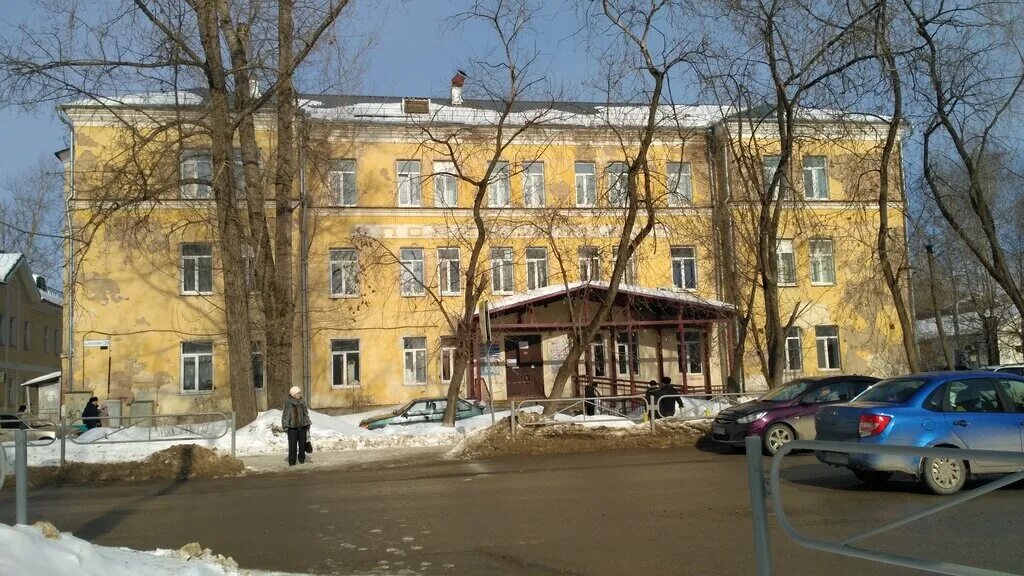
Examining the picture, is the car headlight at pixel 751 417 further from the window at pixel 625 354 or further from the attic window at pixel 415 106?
the attic window at pixel 415 106

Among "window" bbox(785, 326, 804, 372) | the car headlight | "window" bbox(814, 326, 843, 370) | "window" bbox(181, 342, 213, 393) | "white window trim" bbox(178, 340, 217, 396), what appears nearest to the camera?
the car headlight

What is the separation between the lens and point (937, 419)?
32.8ft

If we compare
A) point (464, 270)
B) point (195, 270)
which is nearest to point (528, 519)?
point (464, 270)

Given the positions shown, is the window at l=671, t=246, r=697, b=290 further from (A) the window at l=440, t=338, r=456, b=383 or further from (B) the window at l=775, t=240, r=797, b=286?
(A) the window at l=440, t=338, r=456, b=383

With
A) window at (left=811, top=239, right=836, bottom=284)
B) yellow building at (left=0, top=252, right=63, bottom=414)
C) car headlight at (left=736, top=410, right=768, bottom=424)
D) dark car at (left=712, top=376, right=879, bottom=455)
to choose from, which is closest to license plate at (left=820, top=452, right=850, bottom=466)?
dark car at (left=712, top=376, right=879, bottom=455)

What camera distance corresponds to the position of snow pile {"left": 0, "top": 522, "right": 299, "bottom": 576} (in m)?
4.69

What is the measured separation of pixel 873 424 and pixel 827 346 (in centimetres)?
2689

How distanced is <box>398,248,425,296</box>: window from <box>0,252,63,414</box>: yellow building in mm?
22265

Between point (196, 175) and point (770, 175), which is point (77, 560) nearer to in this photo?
point (196, 175)

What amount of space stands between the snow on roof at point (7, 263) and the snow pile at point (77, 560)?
45203mm

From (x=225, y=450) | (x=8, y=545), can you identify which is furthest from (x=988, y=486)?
(x=225, y=450)

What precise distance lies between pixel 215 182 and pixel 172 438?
6040 mm

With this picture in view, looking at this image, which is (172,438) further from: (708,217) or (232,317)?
(708,217)

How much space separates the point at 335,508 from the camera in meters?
10.5
